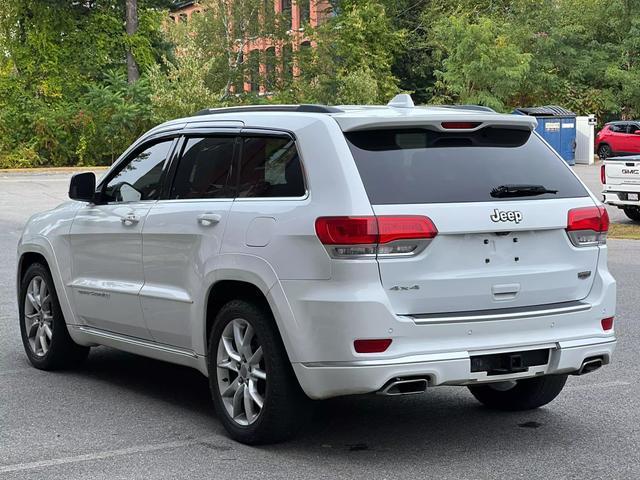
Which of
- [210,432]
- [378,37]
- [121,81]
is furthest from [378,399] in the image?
[378,37]

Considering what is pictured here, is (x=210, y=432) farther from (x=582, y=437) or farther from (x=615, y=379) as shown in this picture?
(x=615, y=379)

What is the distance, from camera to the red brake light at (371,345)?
557 centimetres

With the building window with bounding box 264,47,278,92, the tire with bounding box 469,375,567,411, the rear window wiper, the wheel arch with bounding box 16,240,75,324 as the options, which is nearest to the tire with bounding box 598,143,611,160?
the building window with bounding box 264,47,278,92

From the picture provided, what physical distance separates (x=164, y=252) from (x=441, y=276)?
1858 mm

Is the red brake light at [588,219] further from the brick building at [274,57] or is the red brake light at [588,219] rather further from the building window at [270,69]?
the building window at [270,69]

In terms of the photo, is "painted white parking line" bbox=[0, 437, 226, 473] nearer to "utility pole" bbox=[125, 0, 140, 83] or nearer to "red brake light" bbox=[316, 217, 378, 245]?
"red brake light" bbox=[316, 217, 378, 245]

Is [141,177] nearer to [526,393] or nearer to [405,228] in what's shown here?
[405,228]

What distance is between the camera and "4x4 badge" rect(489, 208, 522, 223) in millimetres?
5883

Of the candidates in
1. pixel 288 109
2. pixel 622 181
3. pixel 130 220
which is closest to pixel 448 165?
pixel 288 109

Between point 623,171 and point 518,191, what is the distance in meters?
15.8

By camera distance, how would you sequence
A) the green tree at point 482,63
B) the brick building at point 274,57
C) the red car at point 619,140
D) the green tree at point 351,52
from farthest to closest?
1. the brick building at point 274,57
2. the green tree at point 351,52
3. the green tree at point 482,63
4. the red car at point 619,140

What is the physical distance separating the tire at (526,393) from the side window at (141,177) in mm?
2338

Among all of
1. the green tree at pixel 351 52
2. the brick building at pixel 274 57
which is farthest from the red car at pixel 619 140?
the brick building at pixel 274 57

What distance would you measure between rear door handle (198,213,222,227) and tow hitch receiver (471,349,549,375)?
5.27 ft
